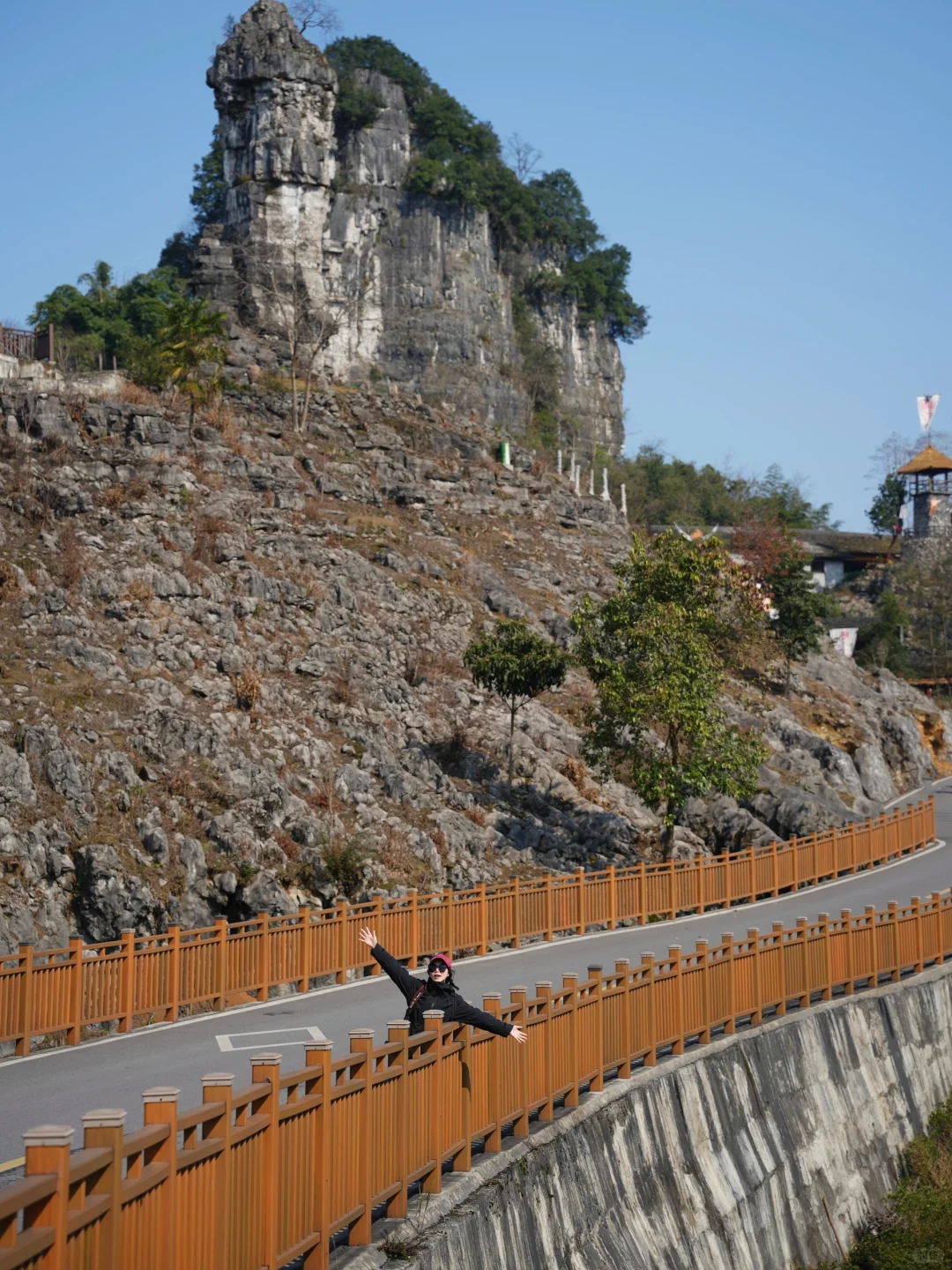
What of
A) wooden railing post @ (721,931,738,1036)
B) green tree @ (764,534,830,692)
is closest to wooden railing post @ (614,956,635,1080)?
wooden railing post @ (721,931,738,1036)

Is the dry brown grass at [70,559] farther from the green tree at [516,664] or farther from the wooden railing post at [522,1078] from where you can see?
the wooden railing post at [522,1078]

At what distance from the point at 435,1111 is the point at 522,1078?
165 centimetres

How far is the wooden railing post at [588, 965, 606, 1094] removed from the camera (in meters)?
13.0

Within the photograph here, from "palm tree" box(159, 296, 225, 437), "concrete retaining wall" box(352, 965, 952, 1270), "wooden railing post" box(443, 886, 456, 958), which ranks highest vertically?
"palm tree" box(159, 296, 225, 437)

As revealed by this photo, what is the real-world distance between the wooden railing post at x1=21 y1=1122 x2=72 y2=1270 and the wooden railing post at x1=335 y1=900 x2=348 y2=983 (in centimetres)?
1561

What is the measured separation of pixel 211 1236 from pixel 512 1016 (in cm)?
483

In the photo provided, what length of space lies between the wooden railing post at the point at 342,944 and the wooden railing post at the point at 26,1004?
5.84 meters

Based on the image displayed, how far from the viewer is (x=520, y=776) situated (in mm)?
38406

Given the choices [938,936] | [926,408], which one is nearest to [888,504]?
[926,408]

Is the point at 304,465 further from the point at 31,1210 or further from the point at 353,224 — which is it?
the point at 31,1210

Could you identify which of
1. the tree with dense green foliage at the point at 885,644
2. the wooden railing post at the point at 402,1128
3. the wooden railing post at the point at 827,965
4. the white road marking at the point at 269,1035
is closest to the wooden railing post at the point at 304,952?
the white road marking at the point at 269,1035

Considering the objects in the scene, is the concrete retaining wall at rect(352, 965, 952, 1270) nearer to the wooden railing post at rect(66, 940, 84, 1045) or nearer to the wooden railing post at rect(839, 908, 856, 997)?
the wooden railing post at rect(839, 908, 856, 997)

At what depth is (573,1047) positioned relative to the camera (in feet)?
40.7

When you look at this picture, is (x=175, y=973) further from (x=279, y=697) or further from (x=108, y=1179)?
(x=279, y=697)
